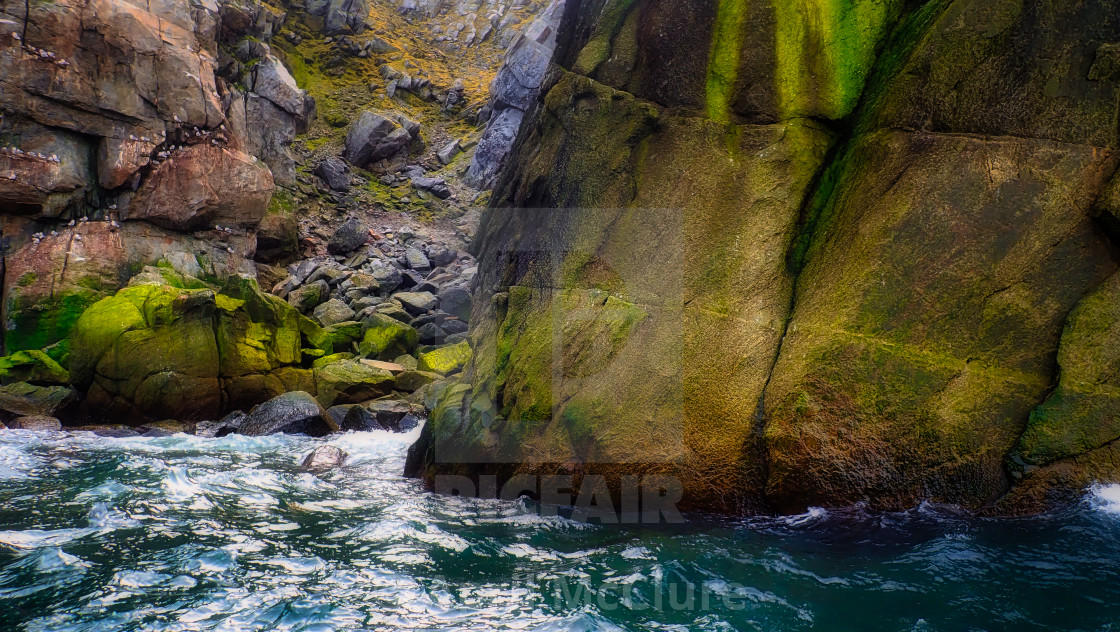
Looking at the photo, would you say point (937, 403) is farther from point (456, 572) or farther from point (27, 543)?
point (27, 543)

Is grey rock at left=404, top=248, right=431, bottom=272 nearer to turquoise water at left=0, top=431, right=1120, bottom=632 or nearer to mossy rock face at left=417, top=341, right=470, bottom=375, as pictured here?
mossy rock face at left=417, top=341, right=470, bottom=375

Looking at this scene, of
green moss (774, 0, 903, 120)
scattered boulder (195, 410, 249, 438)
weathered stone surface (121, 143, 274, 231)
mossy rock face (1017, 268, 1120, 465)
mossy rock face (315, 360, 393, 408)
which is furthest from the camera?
weathered stone surface (121, 143, 274, 231)

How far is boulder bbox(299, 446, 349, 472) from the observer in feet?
32.5

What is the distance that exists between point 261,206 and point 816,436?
2211 cm

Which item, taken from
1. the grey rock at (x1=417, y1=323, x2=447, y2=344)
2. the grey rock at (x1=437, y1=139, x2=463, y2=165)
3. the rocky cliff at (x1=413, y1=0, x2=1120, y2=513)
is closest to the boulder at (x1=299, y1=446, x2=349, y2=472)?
the rocky cliff at (x1=413, y1=0, x2=1120, y2=513)

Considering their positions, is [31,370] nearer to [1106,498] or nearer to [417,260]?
[417,260]

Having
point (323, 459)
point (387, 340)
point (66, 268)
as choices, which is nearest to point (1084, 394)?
point (323, 459)

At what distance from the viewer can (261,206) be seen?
23531mm

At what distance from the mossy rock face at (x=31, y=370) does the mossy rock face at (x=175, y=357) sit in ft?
2.85

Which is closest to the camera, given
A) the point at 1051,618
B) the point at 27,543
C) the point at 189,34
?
the point at 1051,618

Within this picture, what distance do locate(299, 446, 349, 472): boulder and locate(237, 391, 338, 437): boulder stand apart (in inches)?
99.6

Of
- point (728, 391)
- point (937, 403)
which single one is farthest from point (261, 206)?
point (937, 403)

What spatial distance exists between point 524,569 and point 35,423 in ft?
39.1

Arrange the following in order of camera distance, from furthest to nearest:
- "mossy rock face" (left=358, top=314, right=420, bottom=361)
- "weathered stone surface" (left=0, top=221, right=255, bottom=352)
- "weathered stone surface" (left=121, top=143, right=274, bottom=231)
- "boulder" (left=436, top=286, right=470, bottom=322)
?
"boulder" (left=436, top=286, right=470, bottom=322), "weathered stone surface" (left=121, top=143, right=274, bottom=231), "mossy rock face" (left=358, top=314, right=420, bottom=361), "weathered stone surface" (left=0, top=221, right=255, bottom=352)
